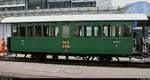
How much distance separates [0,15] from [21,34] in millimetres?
21981

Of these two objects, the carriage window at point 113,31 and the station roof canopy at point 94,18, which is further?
the carriage window at point 113,31

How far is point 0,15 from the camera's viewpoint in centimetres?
4388

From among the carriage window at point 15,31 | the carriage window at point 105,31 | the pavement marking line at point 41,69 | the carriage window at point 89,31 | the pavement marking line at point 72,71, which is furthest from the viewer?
the carriage window at point 15,31

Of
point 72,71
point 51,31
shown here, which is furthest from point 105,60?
point 72,71

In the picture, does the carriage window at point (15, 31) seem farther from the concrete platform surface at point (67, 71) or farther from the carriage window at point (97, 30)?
the carriage window at point (97, 30)

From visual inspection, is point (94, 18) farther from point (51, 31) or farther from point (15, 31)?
point (15, 31)

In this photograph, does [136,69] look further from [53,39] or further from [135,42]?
[53,39]

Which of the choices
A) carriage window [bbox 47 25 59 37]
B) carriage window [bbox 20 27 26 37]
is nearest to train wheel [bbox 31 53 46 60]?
carriage window [bbox 20 27 26 37]

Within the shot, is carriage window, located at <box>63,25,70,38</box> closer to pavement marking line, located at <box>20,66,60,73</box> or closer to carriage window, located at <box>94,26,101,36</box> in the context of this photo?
carriage window, located at <box>94,26,101,36</box>

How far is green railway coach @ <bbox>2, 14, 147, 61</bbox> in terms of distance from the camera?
19906 millimetres

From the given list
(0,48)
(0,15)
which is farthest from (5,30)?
(0,48)

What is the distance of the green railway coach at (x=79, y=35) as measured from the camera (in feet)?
65.3

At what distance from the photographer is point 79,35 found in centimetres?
2069

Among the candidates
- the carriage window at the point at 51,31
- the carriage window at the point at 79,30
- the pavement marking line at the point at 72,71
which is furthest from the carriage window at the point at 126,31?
the carriage window at the point at 51,31
